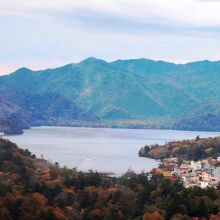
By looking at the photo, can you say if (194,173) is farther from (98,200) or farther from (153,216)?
(153,216)

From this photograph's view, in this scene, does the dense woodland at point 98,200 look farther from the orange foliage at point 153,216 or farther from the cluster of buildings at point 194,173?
the cluster of buildings at point 194,173

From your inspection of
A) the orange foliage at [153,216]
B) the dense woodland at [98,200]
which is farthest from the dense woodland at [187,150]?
the orange foliage at [153,216]

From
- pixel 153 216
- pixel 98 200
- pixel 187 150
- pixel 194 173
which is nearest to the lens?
pixel 153 216

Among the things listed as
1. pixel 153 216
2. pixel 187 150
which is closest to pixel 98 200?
pixel 153 216

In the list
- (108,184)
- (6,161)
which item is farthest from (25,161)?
(108,184)

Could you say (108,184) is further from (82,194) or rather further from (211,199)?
(211,199)
